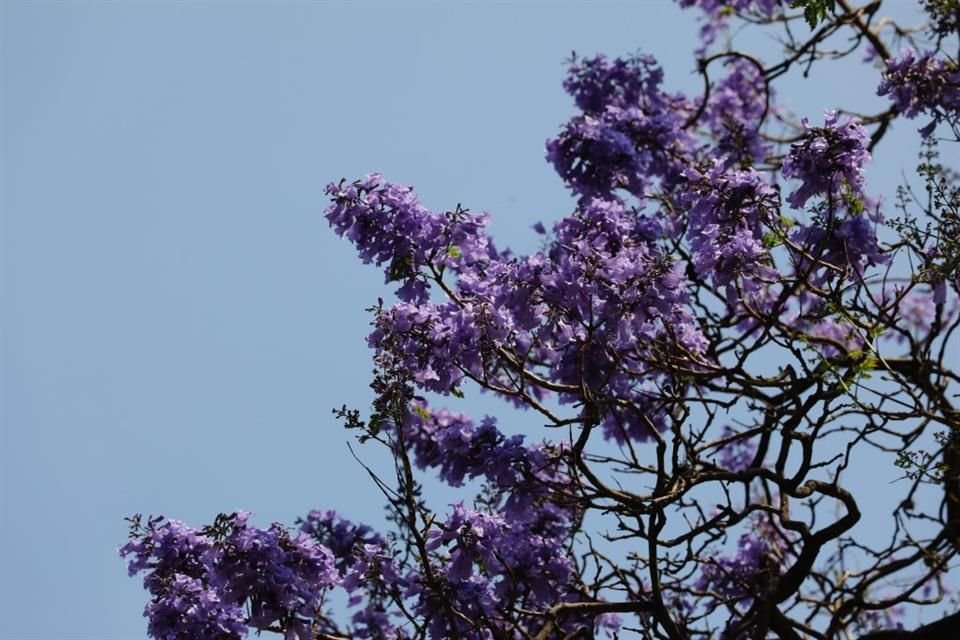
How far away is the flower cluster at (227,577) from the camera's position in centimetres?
651

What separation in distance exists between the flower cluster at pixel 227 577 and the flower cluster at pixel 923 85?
4.08 metres

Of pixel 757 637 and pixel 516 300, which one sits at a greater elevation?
pixel 516 300

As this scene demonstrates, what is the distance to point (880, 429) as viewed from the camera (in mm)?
6727

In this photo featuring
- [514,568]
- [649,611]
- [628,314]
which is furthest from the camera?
[514,568]

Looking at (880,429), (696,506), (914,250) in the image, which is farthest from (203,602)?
(914,250)

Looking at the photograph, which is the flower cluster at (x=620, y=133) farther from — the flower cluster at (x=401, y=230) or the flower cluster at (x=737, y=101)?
the flower cluster at (x=401, y=230)

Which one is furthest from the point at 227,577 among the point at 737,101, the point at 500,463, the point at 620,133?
the point at 737,101

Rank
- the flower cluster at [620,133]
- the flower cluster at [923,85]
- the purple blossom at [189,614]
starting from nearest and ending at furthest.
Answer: the purple blossom at [189,614]
the flower cluster at [923,85]
the flower cluster at [620,133]

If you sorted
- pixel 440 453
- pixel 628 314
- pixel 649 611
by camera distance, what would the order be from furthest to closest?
pixel 440 453
pixel 649 611
pixel 628 314

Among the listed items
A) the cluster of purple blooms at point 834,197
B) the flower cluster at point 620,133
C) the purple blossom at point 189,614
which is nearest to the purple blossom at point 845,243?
the cluster of purple blooms at point 834,197

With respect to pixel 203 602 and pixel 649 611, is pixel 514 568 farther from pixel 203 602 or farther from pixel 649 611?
pixel 203 602

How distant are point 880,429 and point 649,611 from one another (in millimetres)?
1518

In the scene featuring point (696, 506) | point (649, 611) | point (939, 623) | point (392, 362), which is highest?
point (392, 362)

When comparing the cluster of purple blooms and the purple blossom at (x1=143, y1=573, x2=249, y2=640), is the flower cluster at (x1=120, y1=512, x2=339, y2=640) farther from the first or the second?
the cluster of purple blooms
